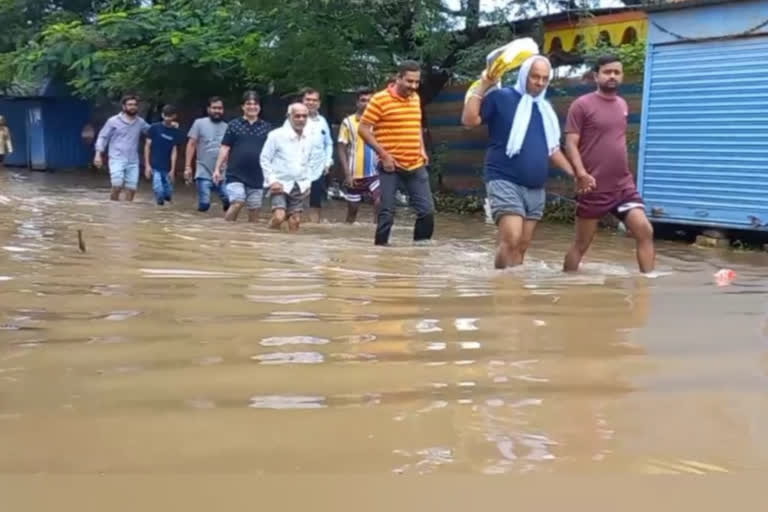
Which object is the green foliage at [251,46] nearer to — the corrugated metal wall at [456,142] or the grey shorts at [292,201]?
the corrugated metal wall at [456,142]

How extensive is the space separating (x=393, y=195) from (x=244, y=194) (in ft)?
9.40

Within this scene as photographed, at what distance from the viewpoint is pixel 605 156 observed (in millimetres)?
6621

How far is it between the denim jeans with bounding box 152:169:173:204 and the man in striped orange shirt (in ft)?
18.2

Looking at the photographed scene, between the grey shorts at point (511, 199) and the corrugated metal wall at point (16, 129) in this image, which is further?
the corrugated metal wall at point (16, 129)

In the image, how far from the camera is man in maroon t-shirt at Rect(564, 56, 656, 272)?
259 inches

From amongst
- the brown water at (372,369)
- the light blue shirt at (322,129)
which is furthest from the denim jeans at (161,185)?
the brown water at (372,369)

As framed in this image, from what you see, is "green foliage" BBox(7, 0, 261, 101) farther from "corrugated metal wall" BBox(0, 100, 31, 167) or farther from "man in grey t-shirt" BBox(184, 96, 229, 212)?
"corrugated metal wall" BBox(0, 100, 31, 167)

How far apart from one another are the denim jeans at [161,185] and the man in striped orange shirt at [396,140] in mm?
5545

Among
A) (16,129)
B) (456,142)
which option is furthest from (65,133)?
(456,142)

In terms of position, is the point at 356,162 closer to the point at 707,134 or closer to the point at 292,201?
the point at 292,201

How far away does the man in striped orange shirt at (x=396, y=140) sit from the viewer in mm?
8336

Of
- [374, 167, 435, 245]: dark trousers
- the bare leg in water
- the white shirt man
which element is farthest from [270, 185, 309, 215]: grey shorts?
the bare leg in water

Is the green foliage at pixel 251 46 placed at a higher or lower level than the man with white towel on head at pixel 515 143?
higher

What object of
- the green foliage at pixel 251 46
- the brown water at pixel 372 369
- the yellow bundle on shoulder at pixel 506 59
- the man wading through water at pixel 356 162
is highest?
the green foliage at pixel 251 46
